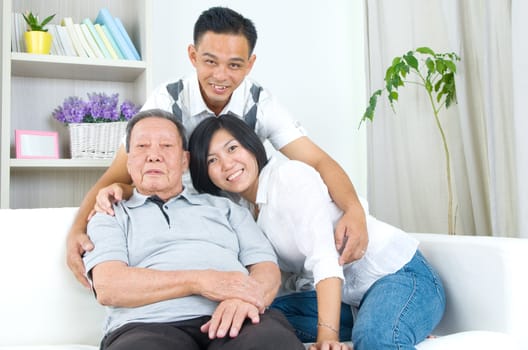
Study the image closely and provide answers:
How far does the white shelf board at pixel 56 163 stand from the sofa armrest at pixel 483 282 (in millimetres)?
1712

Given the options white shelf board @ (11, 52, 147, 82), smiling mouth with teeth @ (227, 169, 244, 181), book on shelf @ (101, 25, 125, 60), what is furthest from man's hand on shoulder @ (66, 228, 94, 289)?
book on shelf @ (101, 25, 125, 60)

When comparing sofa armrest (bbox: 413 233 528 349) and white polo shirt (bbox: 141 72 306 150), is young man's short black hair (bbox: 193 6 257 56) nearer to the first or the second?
white polo shirt (bbox: 141 72 306 150)

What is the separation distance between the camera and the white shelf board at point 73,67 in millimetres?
2814

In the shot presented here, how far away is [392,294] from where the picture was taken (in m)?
1.47

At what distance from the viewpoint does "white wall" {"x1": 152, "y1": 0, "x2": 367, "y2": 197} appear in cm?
362

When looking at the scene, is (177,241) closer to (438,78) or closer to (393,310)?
(393,310)

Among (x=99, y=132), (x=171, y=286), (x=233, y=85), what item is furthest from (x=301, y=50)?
(x=171, y=286)

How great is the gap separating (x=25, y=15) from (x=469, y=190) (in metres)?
2.20

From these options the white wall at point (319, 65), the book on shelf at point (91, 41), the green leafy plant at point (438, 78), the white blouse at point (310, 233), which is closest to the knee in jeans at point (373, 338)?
the white blouse at point (310, 233)

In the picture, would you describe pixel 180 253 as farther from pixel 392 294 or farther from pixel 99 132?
pixel 99 132

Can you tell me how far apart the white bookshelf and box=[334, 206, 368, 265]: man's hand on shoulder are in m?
1.65

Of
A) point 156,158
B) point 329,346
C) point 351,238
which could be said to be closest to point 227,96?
point 156,158

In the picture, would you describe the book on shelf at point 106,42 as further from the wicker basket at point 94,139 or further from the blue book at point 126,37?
the wicker basket at point 94,139

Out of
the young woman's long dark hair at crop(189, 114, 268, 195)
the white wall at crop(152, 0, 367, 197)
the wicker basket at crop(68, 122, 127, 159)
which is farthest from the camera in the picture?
the white wall at crop(152, 0, 367, 197)
